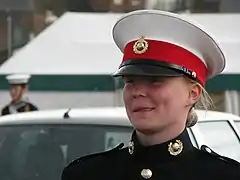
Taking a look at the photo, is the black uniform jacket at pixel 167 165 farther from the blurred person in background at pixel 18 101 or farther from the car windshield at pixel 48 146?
the blurred person in background at pixel 18 101

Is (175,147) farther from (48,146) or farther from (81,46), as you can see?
(81,46)

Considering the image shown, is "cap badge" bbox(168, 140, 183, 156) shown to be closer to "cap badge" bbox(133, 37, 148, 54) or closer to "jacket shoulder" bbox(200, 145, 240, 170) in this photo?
"jacket shoulder" bbox(200, 145, 240, 170)

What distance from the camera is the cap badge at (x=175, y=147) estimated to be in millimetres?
2334

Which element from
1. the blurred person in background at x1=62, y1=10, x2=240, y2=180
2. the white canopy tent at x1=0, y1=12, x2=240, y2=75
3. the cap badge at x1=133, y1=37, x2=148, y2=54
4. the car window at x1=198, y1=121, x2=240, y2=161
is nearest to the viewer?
the blurred person in background at x1=62, y1=10, x2=240, y2=180

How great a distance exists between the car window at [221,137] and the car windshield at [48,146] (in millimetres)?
557

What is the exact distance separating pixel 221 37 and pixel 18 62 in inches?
123

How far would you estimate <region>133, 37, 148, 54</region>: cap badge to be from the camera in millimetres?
2373

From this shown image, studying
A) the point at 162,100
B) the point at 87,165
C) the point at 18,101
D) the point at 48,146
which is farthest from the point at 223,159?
the point at 18,101

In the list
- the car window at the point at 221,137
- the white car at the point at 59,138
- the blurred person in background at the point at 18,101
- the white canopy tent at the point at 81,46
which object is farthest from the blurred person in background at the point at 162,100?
the white canopy tent at the point at 81,46

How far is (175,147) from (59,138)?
6.62 ft

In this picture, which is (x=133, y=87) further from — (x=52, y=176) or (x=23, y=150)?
(x=23, y=150)

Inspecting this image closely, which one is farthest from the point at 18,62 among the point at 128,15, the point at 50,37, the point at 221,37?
the point at 128,15

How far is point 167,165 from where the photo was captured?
235 centimetres

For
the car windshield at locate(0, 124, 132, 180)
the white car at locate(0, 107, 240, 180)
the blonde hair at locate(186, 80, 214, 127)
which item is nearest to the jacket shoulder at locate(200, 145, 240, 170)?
the blonde hair at locate(186, 80, 214, 127)
